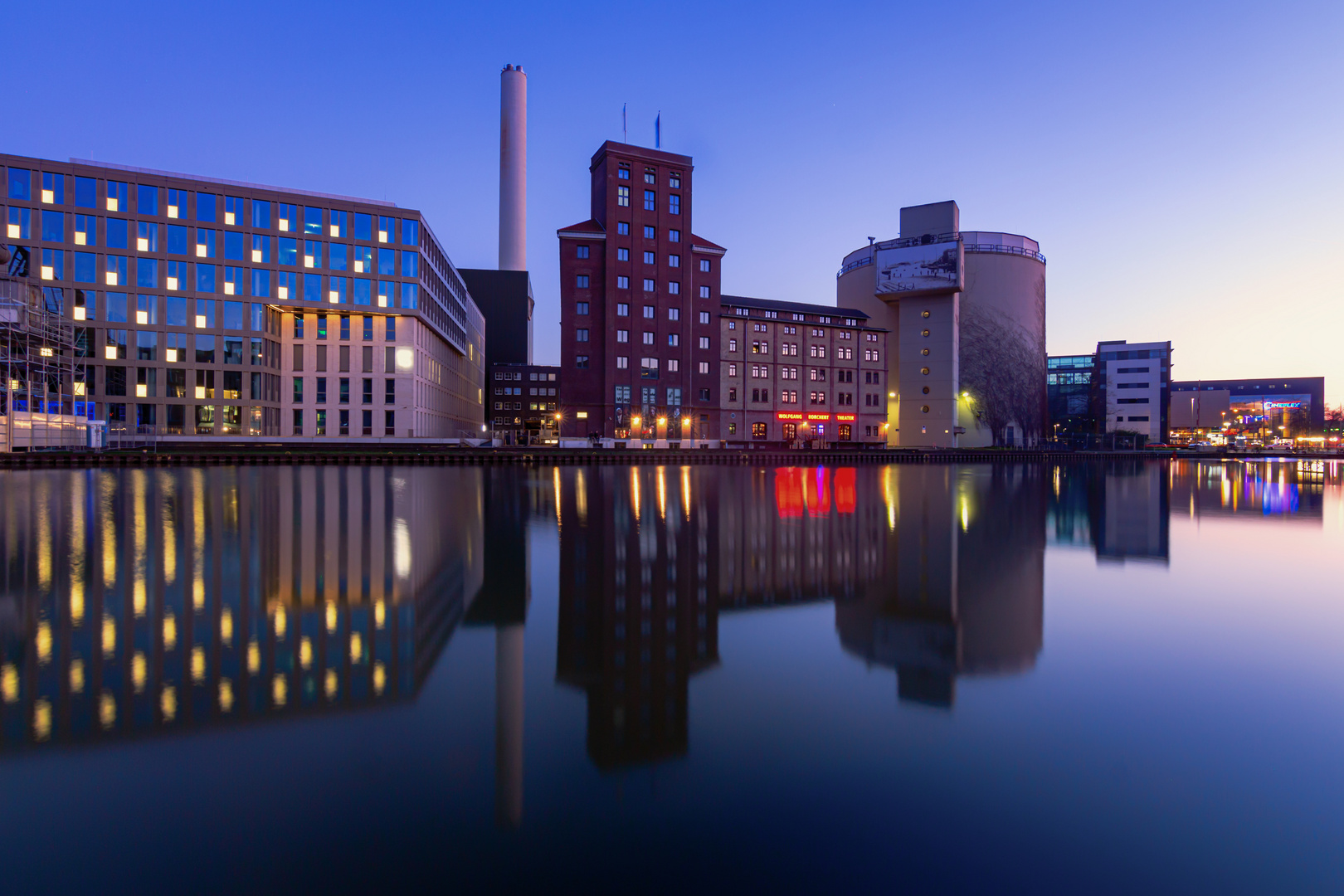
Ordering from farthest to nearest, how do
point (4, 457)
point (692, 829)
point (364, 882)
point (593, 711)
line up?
1. point (4, 457)
2. point (593, 711)
3. point (692, 829)
4. point (364, 882)

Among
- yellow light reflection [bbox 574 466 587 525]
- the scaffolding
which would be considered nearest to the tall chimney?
the scaffolding

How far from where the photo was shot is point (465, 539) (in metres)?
15.6

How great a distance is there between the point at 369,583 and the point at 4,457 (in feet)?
163

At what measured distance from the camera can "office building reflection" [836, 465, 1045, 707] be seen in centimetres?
752

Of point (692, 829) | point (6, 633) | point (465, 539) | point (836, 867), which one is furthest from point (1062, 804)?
point (465, 539)

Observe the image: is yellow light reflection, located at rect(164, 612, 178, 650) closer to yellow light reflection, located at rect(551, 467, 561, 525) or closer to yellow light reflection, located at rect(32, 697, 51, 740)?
yellow light reflection, located at rect(32, 697, 51, 740)

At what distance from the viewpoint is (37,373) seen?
5703cm

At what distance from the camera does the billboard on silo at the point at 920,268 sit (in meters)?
96.1

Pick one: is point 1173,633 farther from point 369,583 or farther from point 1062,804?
point 369,583

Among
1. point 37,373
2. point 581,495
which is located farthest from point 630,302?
point 581,495

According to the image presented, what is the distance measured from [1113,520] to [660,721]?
875 inches

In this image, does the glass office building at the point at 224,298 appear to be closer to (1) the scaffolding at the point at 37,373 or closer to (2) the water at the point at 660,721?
(1) the scaffolding at the point at 37,373

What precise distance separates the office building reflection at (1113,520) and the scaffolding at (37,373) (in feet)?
208

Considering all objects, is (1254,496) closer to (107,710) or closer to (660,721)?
(660,721)
